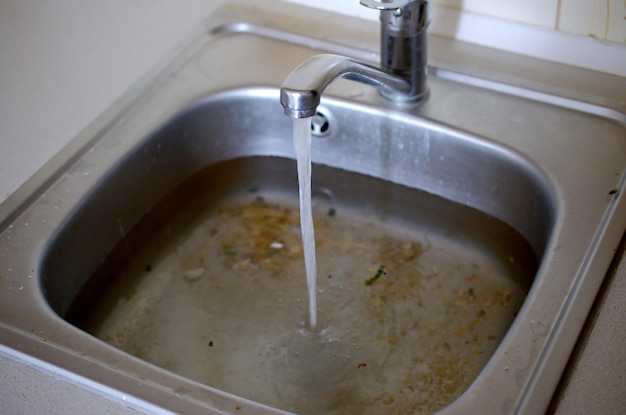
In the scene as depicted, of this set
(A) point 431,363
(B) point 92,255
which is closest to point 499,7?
(A) point 431,363

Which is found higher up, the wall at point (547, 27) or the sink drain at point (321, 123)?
the wall at point (547, 27)

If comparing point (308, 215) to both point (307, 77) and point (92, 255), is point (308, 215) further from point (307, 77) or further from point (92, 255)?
point (92, 255)

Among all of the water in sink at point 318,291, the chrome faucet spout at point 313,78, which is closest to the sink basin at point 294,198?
the water in sink at point 318,291

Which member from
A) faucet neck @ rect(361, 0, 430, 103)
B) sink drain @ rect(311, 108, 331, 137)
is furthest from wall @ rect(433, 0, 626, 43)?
sink drain @ rect(311, 108, 331, 137)

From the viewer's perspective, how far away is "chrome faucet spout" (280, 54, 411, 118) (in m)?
0.79

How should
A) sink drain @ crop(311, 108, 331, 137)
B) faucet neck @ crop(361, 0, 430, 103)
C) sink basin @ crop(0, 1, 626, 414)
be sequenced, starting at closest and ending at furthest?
sink basin @ crop(0, 1, 626, 414) < faucet neck @ crop(361, 0, 430, 103) < sink drain @ crop(311, 108, 331, 137)

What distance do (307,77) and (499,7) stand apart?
366 millimetres

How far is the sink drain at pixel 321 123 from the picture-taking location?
1.06 metres

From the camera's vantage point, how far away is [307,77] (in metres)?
0.81

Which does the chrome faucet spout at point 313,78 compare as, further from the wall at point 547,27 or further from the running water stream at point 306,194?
the wall at point 547,27

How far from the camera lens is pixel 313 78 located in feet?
2.66

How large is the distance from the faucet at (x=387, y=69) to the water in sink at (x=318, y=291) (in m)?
0.15

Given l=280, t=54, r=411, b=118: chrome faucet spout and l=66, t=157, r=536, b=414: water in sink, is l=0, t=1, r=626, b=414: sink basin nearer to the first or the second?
l=66, t=157, r=536, b=414: water in sink

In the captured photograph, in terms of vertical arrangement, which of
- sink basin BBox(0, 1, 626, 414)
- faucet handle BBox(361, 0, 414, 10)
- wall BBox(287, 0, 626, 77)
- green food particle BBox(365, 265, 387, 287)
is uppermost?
faucet handle BBox(361, 0, 414, 10)
